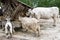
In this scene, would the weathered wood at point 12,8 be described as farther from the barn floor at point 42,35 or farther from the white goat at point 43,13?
the barn floor at point 42,35

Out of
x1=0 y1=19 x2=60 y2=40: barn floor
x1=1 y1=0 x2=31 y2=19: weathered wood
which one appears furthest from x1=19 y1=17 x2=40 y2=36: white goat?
x1=1 y1=0 x2=31 y2=19: weathered wood

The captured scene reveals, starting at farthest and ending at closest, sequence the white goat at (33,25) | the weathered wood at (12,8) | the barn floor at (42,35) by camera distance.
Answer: the weathered wood at (12,8), the white goat at (33,25), the barn floor at (42,35)

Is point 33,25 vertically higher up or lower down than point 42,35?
higher up

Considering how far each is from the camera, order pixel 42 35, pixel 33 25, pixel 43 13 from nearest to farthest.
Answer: pixel 33 25 < pixel 42 35 < pixel 43 13

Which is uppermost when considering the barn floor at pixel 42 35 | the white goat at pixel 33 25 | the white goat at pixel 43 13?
the white goat at pixel 43 13

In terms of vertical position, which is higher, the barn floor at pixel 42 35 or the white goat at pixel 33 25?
A: the white goat at pixel 33 25

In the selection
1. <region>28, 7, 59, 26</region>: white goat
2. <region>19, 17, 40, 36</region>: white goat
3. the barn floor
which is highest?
<region>28, 7, 59, 26</region>: white goat

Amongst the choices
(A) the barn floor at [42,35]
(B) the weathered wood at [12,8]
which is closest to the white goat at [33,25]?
(A) the barn floor at [42,35]

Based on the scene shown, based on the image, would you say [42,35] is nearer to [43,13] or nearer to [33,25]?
[33,25]

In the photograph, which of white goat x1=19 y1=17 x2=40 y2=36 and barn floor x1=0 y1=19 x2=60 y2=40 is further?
white goat x1=19 y1=17 x2=40 y2=36

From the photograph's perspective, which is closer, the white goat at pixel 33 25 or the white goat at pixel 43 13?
the white goat at pixel 33 25

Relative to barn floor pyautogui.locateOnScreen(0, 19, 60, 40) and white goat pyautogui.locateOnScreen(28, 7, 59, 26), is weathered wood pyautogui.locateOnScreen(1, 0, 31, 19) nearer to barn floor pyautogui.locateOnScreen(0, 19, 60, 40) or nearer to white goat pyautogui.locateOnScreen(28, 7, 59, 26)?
white goat pyautogui.locateOnScreen(28, 7, 59, 26)

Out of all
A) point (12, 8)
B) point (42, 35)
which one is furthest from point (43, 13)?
point (42, 35)

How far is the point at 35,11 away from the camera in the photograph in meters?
6.71
